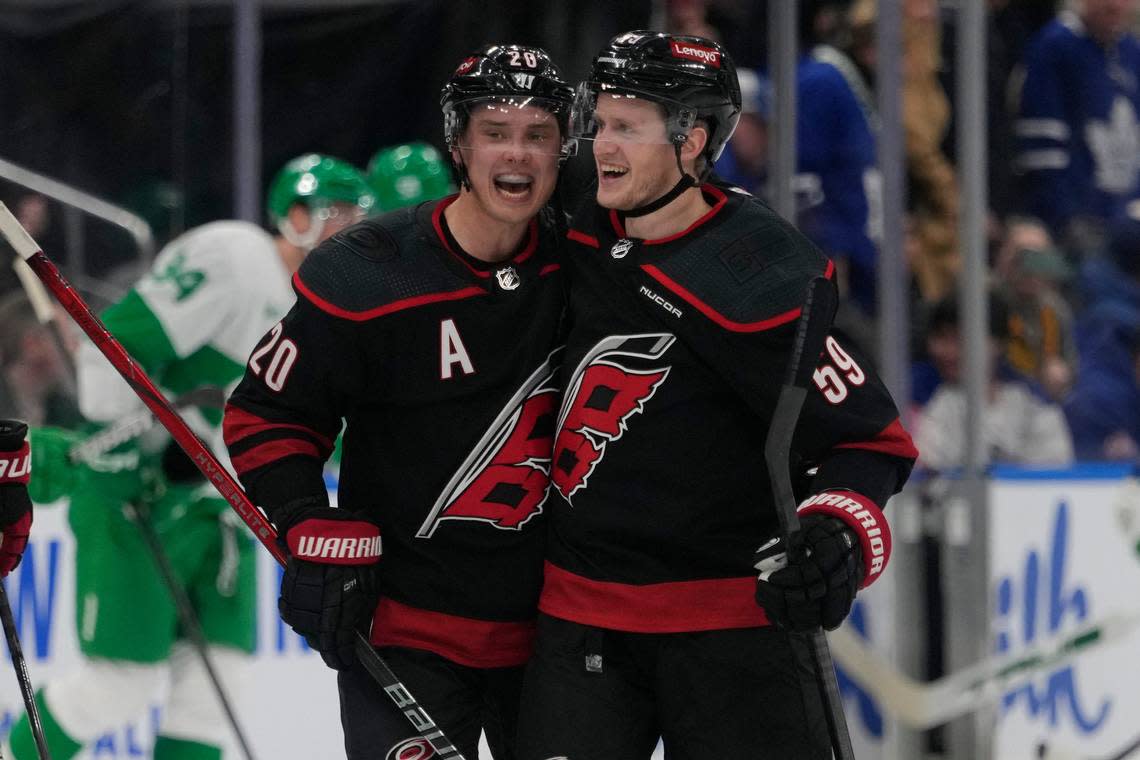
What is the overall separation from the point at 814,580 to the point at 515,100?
0.77 m

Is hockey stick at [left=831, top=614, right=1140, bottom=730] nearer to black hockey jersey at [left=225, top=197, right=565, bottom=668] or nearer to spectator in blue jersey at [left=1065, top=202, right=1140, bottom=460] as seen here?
spectator in blue jersey at [left=1065, top=202, right=1140, bottom=460]

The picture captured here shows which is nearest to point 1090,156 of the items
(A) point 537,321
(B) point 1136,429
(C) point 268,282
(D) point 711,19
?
(B) point 1136,429

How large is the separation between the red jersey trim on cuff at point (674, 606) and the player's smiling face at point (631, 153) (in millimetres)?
506

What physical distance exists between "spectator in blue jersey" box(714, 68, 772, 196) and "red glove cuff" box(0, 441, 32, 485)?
259 centimetres

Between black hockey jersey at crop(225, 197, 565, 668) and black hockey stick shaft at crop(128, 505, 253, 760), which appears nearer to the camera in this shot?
black hockey jersey at crop(225, 197, 565, 668)

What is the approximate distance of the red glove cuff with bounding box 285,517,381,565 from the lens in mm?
2502

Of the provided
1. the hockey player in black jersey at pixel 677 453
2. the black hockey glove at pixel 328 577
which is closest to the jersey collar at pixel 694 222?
the hockey player in black jersey at pixel 677 453

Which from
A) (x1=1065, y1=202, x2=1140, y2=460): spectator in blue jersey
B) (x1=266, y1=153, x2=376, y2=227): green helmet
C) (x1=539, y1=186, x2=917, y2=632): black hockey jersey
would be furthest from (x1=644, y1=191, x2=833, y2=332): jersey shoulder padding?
(x1=1065, y1=202, x2=1140, y2=460): spectator in blue jersey

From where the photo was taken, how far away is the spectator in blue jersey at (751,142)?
4.92 m

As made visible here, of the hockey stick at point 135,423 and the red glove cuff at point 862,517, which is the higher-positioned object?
the red glove cuff at point 862,517

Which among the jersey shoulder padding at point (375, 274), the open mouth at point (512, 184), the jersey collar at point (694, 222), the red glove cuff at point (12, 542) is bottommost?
the red glove cuff at point (12, 542)

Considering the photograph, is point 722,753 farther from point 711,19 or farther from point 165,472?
point 711,19

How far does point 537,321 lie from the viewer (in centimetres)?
260

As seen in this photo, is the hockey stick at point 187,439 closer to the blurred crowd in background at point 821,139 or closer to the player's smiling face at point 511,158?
the player's smiling face at point 511,158
